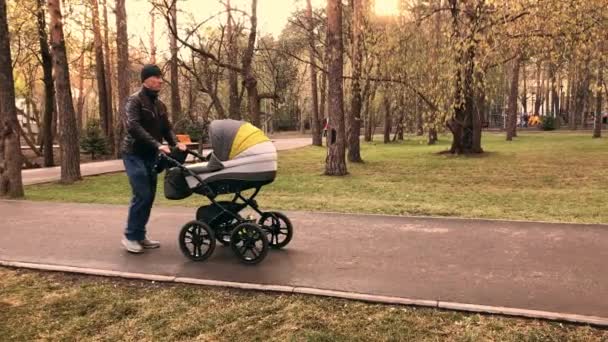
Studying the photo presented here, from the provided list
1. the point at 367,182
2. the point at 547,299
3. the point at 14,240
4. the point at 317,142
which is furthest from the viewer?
the point at 317,142

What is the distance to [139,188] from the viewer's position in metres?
5.86

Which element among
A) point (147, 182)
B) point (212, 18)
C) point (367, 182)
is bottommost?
Answer: point (367, 182)

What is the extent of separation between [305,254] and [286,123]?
5680cm

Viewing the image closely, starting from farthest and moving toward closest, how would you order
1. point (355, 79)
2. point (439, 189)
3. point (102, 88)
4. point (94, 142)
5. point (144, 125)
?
1. point (102, 88)
2. point (94, 142)
3. point (355, 79)
4. point (439, 189)
5. point (144, 125)

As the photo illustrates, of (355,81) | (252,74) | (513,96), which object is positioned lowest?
(513,96)

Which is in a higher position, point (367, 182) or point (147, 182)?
point (147, 182)

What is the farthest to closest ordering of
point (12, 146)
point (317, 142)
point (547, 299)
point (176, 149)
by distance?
1. point (317, 142)
2. point (12, 146)
3. point (176, 149)
4. point (547, 299)

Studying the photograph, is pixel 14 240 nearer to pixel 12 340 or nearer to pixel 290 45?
pixel 12 340

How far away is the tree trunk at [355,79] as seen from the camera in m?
16.8

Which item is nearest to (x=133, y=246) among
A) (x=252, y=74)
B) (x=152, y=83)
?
(x=152, y=83)

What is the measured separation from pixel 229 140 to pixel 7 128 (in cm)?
714

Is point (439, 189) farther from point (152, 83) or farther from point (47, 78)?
point (47, 78)

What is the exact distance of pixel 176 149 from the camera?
5.73m

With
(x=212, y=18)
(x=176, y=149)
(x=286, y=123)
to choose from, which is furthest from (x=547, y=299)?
(x=286, y=123)
